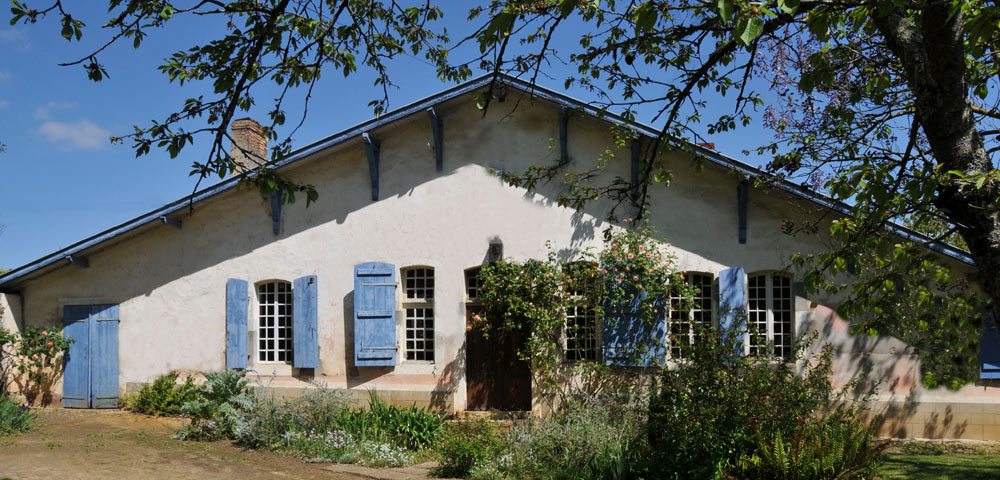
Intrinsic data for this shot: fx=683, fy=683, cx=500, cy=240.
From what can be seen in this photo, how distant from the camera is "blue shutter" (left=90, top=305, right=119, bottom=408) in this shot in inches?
446

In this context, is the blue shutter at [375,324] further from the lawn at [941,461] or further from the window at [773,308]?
the lawn at [941,461]

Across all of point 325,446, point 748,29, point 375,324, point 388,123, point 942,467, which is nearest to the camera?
point 748,29

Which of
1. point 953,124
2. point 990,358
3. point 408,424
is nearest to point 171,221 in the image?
point 408,424

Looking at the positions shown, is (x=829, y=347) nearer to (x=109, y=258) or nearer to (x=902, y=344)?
(x=902, y=344)

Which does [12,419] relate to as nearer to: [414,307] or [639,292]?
[414,307]

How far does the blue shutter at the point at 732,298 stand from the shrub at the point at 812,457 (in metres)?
2.33

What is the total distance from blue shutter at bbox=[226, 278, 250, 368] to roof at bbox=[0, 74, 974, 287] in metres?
1.51

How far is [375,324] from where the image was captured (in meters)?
10.2

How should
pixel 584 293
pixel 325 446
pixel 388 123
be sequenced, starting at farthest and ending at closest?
pixel 388 123 < pixel 584 293 < pixel 325 446

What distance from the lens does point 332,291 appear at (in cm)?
1073

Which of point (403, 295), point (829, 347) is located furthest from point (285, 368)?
point (829, 347)

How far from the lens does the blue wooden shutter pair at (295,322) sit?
1050 centimetres

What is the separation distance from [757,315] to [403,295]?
17.2 ft

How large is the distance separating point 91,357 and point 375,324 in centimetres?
513
